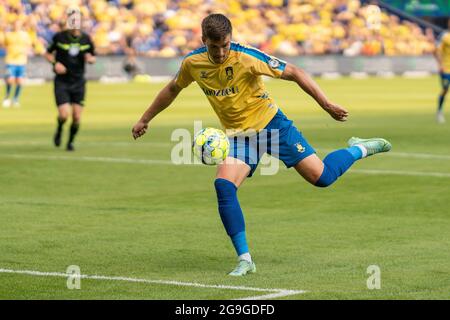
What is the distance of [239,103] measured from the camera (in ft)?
32.4

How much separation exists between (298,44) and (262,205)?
47.8 meters

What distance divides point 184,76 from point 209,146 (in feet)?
2.56

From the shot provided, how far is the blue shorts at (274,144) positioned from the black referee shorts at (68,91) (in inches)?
454

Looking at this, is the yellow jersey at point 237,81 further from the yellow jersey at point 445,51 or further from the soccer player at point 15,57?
the soccer player at point 15,57

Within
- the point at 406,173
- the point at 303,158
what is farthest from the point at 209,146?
the point at 406,173

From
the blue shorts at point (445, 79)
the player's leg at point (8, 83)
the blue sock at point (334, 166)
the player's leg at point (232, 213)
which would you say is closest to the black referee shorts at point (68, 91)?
the blue sock at point (334, 166)

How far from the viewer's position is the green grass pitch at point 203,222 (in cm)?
918

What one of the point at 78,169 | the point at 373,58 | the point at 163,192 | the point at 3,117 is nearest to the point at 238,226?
the point at 163,192

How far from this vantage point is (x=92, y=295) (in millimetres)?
8625

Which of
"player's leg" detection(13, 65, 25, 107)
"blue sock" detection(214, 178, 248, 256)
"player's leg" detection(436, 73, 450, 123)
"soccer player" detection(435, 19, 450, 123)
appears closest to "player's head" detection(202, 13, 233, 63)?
"blue sock" detection(214, 178, 248, 256)

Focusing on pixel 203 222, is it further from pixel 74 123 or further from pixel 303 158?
pixel 74 123

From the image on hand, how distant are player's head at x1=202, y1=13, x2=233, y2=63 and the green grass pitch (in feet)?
6.05

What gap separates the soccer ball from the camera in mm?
9586
